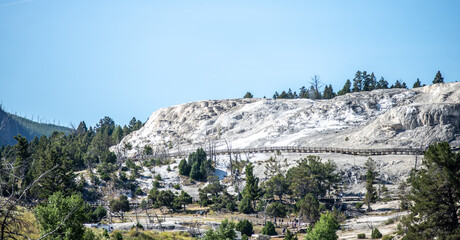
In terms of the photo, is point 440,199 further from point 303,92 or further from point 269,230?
point 303,92

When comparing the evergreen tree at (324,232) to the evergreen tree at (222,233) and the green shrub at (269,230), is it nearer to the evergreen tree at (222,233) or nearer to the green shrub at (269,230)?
the evergreen tree at (222,233)

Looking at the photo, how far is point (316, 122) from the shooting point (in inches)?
4680

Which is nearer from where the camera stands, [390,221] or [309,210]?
[390,221]

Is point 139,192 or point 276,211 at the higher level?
point 139,192

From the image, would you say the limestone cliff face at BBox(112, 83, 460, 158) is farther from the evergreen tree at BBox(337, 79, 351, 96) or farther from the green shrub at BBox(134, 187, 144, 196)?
the green shrub at BBox(134, 187, 144, 196)

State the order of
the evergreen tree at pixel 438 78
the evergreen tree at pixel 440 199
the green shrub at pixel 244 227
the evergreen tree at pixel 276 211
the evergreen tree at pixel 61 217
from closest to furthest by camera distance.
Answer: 1. the evergreen tree at pixel 61 217
2. the evergreen tree at pixel 440 199
3. the green shrub at pixel 244 227
4. the evergreen tree at pixel 276 211
5. the evergreen tree at pixel 438 78

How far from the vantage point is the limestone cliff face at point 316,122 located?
9850 centimetres

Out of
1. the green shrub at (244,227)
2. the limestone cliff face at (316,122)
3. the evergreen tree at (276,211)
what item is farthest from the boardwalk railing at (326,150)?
the green shrub at (244,227)

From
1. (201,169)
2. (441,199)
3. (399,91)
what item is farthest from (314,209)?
(399,91)

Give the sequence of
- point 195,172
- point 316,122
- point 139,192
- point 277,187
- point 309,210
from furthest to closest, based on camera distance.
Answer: point 316,122, point 195,172, point 139,192, point 277,187, point 309,210

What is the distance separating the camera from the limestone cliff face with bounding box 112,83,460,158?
9850 centimetres

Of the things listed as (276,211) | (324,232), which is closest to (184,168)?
(276,211)

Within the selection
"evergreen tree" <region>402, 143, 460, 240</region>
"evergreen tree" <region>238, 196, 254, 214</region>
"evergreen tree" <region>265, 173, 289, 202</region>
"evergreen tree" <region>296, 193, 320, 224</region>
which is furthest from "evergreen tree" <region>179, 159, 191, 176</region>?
"evergreen tree" <region>402, 143, 460, 240</region>

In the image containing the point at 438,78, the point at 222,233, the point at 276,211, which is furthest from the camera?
the point at 438,78
